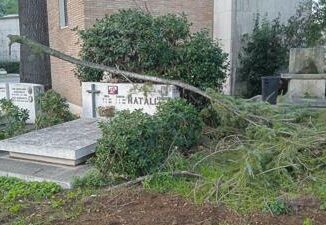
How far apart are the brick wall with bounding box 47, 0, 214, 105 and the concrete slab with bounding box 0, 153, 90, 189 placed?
5722mm

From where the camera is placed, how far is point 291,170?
4867mm

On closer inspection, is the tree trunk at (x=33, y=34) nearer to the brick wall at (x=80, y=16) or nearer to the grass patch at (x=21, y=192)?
the brick wall at (x=80, y=16)

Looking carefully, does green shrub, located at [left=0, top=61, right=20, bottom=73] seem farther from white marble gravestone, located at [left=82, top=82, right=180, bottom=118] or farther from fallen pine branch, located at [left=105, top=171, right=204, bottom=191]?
fallen pine branch, located at [left=105, top=171, right=204, bottom=191]

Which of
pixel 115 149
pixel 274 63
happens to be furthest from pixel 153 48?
pixel 274 63

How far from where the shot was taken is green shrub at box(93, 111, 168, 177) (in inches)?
197

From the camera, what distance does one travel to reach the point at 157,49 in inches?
283

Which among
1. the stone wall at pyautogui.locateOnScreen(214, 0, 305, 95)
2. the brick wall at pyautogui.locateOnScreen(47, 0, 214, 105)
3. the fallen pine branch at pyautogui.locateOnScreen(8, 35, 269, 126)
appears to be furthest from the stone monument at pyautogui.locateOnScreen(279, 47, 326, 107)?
the stone wall at pyautogui.locateOnScreen(214, 0, 305, 95)

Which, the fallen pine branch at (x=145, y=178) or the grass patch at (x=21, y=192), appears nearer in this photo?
the grass patch at (x=21, y=192)

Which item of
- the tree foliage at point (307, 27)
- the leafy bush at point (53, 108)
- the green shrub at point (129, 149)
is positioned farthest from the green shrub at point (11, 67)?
the green shrub at point (129, 149)

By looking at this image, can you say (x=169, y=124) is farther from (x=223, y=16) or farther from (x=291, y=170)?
(x=223, y=16)

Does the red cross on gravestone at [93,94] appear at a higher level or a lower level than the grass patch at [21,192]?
higher

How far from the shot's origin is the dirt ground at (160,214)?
3.88 metres

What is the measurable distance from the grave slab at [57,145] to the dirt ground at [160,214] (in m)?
1.21

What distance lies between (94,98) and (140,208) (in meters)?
3.49
